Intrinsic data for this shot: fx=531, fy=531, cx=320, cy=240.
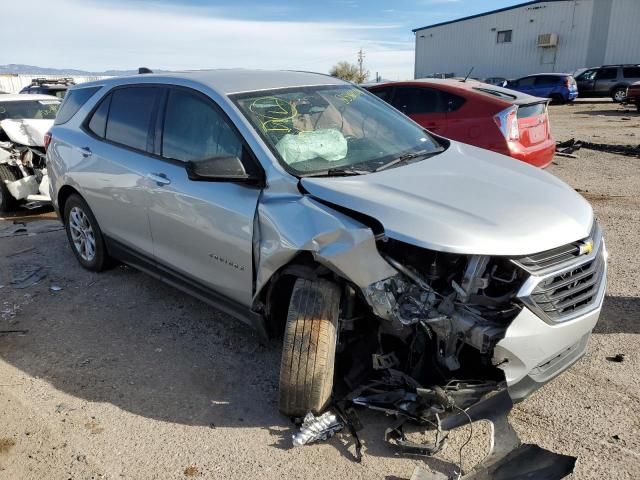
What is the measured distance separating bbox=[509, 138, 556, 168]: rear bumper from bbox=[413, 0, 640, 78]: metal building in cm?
3144

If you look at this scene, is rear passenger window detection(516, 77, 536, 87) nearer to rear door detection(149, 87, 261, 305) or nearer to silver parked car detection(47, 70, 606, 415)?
silver parked car detection(47, 70, 606, 415)

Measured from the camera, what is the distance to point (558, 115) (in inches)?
803

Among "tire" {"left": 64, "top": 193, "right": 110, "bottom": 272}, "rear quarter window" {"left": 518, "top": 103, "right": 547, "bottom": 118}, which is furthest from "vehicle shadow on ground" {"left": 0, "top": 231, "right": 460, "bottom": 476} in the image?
"rear quarter window" {"left": 518, "top": 103, "right": 547, "bottom": 118}

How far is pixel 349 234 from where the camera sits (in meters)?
2.72

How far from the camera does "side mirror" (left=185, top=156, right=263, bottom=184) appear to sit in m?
3.11

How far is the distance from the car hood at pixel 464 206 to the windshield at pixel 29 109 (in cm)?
774

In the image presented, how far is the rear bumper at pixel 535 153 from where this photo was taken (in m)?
6.89

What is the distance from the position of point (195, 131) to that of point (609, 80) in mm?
27437

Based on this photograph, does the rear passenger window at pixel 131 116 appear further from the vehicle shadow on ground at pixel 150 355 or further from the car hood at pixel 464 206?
the car hood at pixel 464 206

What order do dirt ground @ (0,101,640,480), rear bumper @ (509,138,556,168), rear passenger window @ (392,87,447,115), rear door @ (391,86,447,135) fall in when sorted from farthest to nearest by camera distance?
rear passenger window @ (392,87,447,115) → rear door @ (391,86,447,135) → rear bumper @ (509,138,556,168) → dirt ground @ (0,101,640,480)

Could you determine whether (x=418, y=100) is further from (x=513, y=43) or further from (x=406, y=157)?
(x=513, y=43)

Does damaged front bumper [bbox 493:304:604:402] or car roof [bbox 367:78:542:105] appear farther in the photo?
car roof [bbox 367:78:542:105]

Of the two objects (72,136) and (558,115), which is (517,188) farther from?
(558,115)

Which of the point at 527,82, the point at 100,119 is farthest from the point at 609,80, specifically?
the point at 100,119
